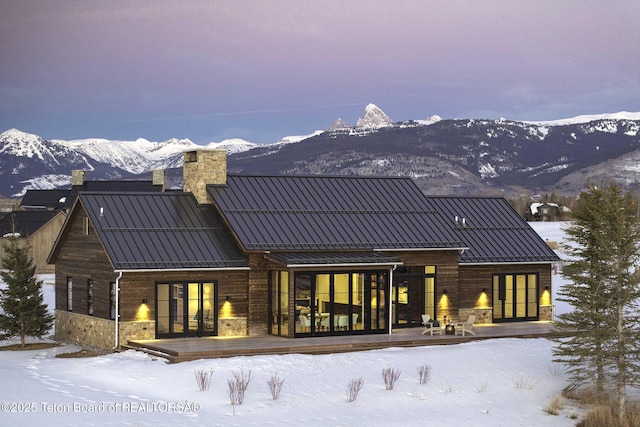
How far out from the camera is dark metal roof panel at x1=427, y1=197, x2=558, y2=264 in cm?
3158

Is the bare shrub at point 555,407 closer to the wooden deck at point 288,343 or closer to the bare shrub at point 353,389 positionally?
the bare shrub at point 353,389

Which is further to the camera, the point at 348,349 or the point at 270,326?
the point at 270,326

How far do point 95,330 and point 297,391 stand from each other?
885 centimetres

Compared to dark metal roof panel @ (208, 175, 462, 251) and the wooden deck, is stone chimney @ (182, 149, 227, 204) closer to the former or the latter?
dark metal roof panel @ (208, 175, 462, 251)

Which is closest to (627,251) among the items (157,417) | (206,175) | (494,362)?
(494,362)

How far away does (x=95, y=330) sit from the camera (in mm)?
27562

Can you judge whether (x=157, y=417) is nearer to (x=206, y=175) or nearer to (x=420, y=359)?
(x=420, y=359)

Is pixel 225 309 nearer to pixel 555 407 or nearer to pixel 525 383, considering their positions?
pixel 525 383

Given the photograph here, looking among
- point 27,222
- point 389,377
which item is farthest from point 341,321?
point 27,222

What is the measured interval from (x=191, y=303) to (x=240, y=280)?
1.61 metres

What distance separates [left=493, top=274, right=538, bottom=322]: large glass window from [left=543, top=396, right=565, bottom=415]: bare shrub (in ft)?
34.1

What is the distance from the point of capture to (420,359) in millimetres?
24781

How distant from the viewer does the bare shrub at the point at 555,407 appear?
2092 cm

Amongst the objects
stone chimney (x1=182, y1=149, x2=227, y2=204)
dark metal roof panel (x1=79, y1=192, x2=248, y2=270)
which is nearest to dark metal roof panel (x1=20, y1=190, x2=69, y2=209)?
stone chimney (x1=182, y1=149, x2=227, y2=204)
